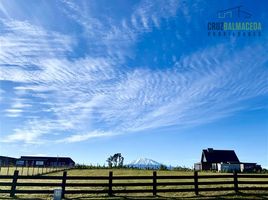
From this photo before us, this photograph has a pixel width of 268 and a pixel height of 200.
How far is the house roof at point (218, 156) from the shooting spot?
213ft

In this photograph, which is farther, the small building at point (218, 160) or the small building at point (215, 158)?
the small building at point (215, 158)

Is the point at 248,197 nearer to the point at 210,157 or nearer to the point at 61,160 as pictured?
the point at 210,157

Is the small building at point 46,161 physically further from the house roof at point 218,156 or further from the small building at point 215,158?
the house roof at point 218,156

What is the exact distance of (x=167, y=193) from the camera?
16.2 m

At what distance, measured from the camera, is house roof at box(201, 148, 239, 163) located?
6496 centimetres

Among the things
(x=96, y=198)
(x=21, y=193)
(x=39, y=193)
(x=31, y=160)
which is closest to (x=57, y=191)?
(x=96, y=198)

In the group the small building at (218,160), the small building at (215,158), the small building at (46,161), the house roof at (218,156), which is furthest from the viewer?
the small building at (46,161)

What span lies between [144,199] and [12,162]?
249ft

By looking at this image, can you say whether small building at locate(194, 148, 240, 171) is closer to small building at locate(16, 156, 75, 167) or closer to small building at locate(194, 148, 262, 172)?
small building at locate(194, 148, 262, 172)

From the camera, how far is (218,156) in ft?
216

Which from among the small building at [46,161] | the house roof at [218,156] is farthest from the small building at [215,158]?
the small building at [46,161]

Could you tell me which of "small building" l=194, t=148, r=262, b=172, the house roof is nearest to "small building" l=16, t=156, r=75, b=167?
"small building" l=194, t=148, r=262, b=172

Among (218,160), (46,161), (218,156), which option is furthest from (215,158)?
(46,161)

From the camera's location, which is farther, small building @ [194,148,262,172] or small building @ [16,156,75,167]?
small building @ [16,156,75,167]
